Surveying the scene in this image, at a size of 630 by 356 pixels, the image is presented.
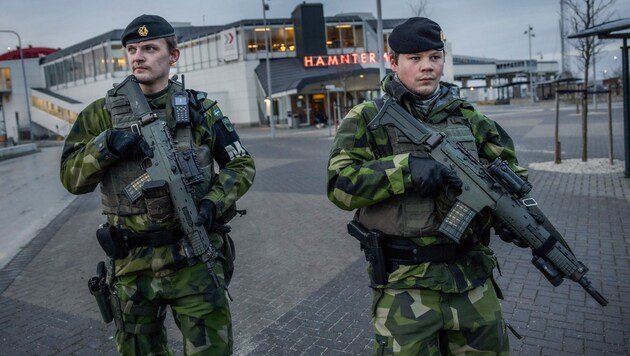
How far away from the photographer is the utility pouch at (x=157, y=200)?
250cm

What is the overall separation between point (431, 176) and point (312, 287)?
3139 mm

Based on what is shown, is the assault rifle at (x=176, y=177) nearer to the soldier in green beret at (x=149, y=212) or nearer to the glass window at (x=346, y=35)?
the soldier in green beret at (x=149, y=212)

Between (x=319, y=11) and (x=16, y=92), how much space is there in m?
35.1

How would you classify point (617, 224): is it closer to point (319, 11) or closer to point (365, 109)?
point (365, 109)

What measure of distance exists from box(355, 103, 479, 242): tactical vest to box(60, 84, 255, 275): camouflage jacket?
2.64 ft

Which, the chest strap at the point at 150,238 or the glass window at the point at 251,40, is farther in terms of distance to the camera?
the glass window at the point at 251,40

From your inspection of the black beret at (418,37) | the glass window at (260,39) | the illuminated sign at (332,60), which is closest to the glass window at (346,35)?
the illuminated sign at (332,60)

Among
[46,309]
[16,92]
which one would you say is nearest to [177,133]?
[46,309]

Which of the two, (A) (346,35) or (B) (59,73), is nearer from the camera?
(A) (346,35)

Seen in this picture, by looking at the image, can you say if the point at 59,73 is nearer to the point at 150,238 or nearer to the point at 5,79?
the point at 5,79

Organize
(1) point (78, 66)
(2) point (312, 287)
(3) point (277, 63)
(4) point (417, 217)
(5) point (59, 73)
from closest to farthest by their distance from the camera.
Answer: (4) point (417, 217)
(2) point (312, 287)
(3) point (277, 63)
(1) point (78, 66)
(5) point (59, 73)

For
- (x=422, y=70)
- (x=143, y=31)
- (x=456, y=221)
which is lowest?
(x=456, y=221)

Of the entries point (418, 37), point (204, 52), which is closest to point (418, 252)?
point (418, 37)

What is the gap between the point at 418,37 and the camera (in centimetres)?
241
